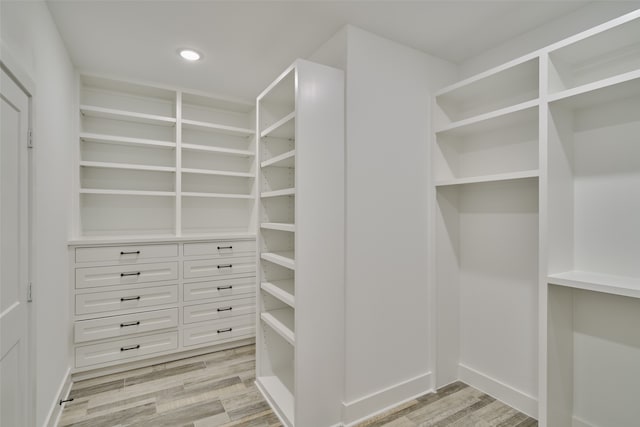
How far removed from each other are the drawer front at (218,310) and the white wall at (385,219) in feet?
5.06

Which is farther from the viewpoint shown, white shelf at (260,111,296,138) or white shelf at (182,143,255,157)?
white shelf at (182,143,255,157)

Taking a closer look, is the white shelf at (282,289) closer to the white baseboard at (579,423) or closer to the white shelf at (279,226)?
the white shelf at (279,226)

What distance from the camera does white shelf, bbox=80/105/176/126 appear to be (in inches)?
106

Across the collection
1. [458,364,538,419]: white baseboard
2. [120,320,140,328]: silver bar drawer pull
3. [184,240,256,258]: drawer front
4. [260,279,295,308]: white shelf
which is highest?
[184,240,256,258]: drawer front

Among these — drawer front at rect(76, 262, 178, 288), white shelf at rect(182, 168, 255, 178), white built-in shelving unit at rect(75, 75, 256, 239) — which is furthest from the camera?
white shelf at rect(182, 168, 255, 178)

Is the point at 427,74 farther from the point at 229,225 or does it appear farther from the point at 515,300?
the point at 229,225

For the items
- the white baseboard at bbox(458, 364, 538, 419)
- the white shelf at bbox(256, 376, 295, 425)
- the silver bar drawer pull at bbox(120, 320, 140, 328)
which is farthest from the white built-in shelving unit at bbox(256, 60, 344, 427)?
the silver bar drawer pull at bbox(120, 320, 140, 328)

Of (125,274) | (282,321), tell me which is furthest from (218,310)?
(282,321)

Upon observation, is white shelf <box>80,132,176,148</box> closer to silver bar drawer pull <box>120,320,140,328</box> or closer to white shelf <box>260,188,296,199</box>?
white shelf <box>260,188,296,199</box>

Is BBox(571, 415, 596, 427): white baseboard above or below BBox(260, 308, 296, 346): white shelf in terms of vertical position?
below

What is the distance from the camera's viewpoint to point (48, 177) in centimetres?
190

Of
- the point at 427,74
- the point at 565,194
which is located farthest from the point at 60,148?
the point at 565,194

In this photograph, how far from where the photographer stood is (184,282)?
9.55 feet

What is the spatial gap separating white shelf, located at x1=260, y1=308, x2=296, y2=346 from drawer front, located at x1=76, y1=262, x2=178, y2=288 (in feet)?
3.56
